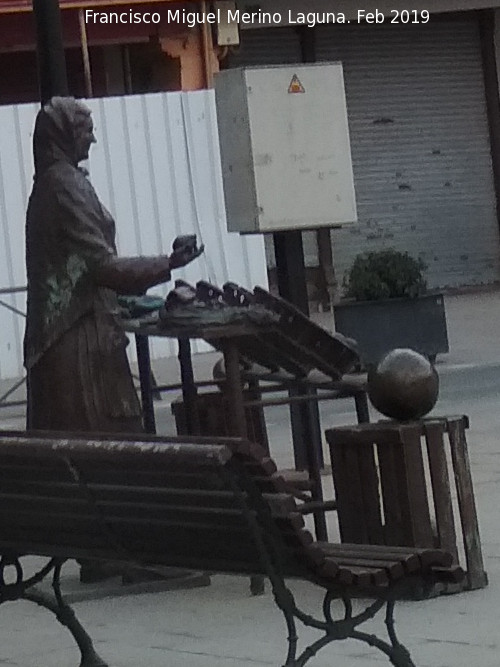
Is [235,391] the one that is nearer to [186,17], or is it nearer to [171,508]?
[171,508]

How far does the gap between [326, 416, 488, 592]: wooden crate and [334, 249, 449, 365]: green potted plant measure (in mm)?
8168

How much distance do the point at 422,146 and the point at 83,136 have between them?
1763cm

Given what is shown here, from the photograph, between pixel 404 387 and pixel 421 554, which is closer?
pixel 421 554

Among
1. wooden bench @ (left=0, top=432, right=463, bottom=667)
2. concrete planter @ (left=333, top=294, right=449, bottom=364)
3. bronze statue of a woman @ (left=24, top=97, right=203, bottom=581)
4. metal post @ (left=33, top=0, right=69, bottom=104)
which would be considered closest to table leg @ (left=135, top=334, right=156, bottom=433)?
bronze statue of a woman @ (left=24, top=97, right=203, bottom=581)

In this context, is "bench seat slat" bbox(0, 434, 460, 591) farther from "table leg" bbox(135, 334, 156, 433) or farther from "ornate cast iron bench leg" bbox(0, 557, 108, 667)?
"table leg" bbox(135, 334, 156, 433)

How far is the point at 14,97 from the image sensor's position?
2253cm

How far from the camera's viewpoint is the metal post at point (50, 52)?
32.7 feet

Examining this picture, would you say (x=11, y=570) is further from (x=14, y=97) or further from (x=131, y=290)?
(x=14, y=97)

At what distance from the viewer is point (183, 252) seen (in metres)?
7.06

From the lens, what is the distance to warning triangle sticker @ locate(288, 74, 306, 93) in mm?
9977


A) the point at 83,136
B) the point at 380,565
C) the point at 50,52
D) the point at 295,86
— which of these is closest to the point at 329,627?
the point at 380,565

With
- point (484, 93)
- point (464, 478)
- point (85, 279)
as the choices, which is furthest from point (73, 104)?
point (484, 93)

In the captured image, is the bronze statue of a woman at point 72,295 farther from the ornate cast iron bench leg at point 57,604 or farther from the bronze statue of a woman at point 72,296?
the ornate cast iron bench leg at point 57,604

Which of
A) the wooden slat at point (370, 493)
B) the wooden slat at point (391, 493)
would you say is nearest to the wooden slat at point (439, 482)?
the wooden slat at point (391, 493)
